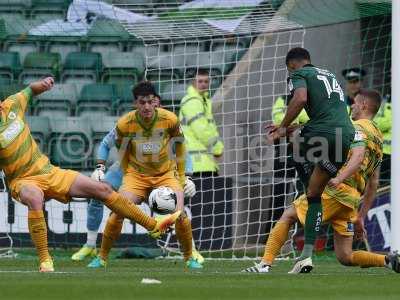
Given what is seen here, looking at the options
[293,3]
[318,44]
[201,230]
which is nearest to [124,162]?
[201,230]

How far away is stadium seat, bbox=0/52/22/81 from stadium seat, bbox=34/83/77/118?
0.50 meters

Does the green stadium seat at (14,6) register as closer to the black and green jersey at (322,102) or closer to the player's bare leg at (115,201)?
the player's bare leg at (115,201)

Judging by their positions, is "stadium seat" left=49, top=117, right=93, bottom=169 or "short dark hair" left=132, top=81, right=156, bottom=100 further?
"stadium seat" left=49, top=117, right=93, bottom=169

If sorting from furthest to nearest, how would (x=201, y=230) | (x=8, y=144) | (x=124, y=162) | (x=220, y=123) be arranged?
(x=220, y=123), (x=201, y=230), (x=124, y=162), (x=8, y=144)

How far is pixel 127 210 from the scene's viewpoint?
11.5 meters

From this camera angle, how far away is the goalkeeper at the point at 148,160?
1235cm

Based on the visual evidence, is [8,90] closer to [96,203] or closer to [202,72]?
[202,72]

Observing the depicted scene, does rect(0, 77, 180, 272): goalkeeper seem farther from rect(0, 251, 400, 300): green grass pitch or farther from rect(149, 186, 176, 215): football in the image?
rect(149, 186, 176, 215): football

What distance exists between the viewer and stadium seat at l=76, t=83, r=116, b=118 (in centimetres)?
1750

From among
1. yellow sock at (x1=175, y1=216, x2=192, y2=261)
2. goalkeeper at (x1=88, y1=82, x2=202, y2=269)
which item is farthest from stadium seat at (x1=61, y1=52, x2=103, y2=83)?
yellow sock at (x1=175, y1=216, x2=192, y2=261)

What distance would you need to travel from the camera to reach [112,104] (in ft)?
57.3

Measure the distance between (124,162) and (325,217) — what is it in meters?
2.42

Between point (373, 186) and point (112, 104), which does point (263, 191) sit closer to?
point (112, 104)

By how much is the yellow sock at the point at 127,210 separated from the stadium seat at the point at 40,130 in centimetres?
547
